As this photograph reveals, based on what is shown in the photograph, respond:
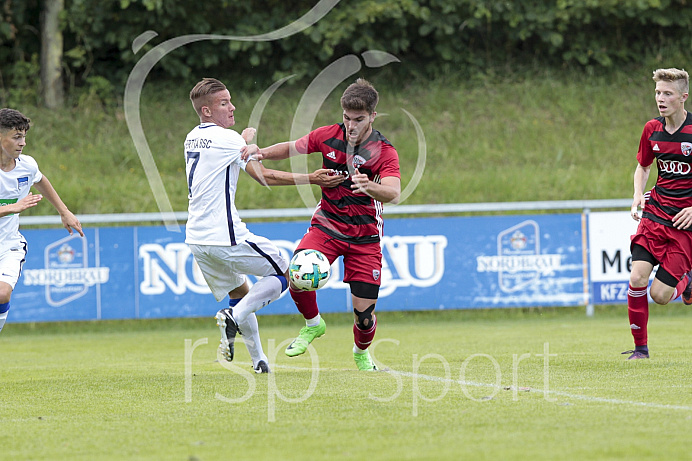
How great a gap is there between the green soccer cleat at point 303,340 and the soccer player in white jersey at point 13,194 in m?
2.18

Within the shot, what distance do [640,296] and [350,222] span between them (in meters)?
2.76

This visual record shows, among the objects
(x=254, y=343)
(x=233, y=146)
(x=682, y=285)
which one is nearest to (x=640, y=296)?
(x=682, y=285)

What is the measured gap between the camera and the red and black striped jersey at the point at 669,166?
8070 mm

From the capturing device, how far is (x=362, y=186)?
7242 millimetres

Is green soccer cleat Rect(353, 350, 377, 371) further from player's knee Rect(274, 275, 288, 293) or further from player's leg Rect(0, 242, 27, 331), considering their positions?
player's leg Rect(0, 242, 27, 331)

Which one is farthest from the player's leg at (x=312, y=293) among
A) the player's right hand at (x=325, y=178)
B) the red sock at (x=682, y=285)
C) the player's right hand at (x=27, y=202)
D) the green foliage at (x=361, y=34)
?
the green foliage at (x=361, y=34)

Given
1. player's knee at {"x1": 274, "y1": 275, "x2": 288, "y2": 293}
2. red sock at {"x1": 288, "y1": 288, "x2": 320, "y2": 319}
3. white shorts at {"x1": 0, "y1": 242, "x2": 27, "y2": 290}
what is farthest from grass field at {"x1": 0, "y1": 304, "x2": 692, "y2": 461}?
white shorts at {"x1": 0, "y1": 242, "x2": 27, "y2": 290}

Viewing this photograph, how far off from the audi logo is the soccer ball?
3.16m

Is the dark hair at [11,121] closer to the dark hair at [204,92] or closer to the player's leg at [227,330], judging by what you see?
the dark hair at [204,92]

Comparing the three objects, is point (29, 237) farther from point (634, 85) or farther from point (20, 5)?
point (634, 85)

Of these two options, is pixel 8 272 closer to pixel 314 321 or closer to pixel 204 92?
pixel 204 92

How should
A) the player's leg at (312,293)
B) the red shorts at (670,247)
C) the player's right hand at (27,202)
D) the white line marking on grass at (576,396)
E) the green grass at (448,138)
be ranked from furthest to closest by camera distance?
1. the green grass at (448,138)
2. the red shorts at (670,247)
3. the player's leg at (312,293)
4. the player's right hand at (27,202)
5. the white line marking on grass at (576,396)

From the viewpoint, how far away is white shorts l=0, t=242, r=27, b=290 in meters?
7.85

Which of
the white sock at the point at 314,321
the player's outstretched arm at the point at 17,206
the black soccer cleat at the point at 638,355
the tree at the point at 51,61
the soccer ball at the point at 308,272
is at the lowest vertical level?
the black soccer cleat at the point at 638,355
